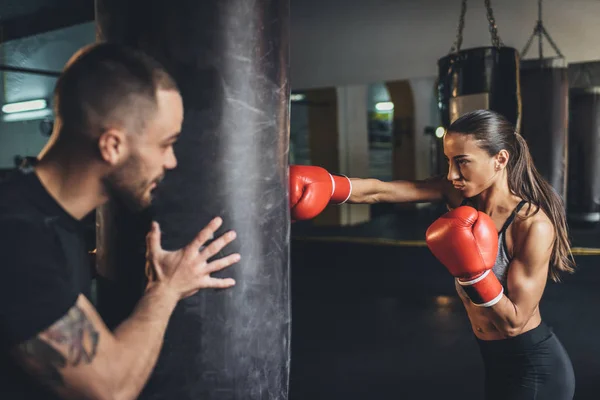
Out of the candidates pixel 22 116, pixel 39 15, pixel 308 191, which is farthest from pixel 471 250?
pixel 22 116

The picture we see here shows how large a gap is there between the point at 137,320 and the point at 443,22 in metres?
6.27

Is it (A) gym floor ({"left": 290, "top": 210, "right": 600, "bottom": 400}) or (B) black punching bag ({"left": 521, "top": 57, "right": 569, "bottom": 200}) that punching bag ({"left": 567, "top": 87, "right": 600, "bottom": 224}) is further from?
(B) black punching bag ({"left": 521, "top": 57, "right": 569, "bottom": 200})

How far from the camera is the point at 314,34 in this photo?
7082 mm

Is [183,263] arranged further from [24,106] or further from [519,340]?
[24,106]

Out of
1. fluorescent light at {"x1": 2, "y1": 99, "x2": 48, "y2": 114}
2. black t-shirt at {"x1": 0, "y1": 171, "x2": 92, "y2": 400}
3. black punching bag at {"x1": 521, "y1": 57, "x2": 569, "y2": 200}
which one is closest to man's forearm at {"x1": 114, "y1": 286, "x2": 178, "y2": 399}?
black t-shirt at {"x1": 0, "y1": 171, "x2": 92, "y2": 400}

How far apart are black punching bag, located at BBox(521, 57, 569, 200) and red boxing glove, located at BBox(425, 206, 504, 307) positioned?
143 inches

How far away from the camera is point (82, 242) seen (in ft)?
3.14

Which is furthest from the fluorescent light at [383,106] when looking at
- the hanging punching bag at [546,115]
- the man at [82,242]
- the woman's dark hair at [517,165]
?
the man at [82,242]

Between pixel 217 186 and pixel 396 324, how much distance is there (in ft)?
10.3

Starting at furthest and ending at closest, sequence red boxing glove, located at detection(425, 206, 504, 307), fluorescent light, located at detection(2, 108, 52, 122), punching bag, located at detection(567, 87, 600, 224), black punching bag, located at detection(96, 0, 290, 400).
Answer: fluorescent light, located at detection(2, 108, 52, 122)
punching bag, located at detection(567, 87, 600, 224)
red boxing glove, located at detection(425, 206, 504, 307)
black punching bag, located at detection(96, 0, 290, 400)

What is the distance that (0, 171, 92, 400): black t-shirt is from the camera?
0.81 meters

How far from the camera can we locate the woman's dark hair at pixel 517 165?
5.38 ft

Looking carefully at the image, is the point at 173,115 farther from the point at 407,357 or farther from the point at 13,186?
the point at 407,357

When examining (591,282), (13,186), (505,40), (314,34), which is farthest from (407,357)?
(314,34)
